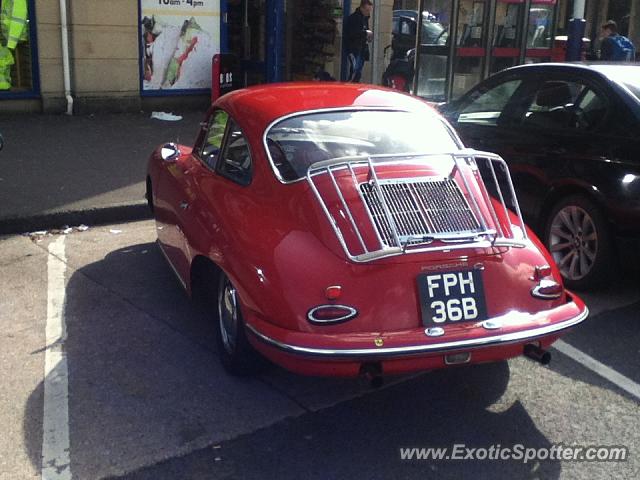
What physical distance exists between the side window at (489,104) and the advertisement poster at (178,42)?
7310 mm

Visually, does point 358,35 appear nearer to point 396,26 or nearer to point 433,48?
point 433,48

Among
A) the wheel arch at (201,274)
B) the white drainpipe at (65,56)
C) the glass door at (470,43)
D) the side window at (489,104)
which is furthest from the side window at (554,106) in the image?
the glass door at (470,43)

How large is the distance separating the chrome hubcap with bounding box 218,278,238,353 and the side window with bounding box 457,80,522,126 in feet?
10.8

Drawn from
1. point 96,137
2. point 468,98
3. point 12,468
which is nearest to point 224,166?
point 12,468

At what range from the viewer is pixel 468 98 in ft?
23.2

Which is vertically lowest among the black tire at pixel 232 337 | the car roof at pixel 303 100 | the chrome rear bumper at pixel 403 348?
the black tire at pixel 232 337

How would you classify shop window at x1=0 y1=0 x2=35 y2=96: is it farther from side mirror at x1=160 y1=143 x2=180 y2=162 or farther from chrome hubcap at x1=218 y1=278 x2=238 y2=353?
chrome hubcap at x1=218 y1=278 x2=238 y2=353

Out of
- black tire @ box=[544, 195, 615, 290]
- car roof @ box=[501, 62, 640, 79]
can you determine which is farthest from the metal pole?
black tire @ box=[544, 195, 615, 290]

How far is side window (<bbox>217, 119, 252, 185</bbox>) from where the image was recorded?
4.56 meters

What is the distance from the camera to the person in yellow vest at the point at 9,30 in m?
11.4

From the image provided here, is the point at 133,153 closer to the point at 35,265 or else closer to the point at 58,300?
the point at 35,265

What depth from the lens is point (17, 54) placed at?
11.7 meters

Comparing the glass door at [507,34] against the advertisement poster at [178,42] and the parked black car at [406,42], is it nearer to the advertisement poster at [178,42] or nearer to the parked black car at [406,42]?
the parked black car at [406,42]

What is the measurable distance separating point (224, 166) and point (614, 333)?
2.77 meters
